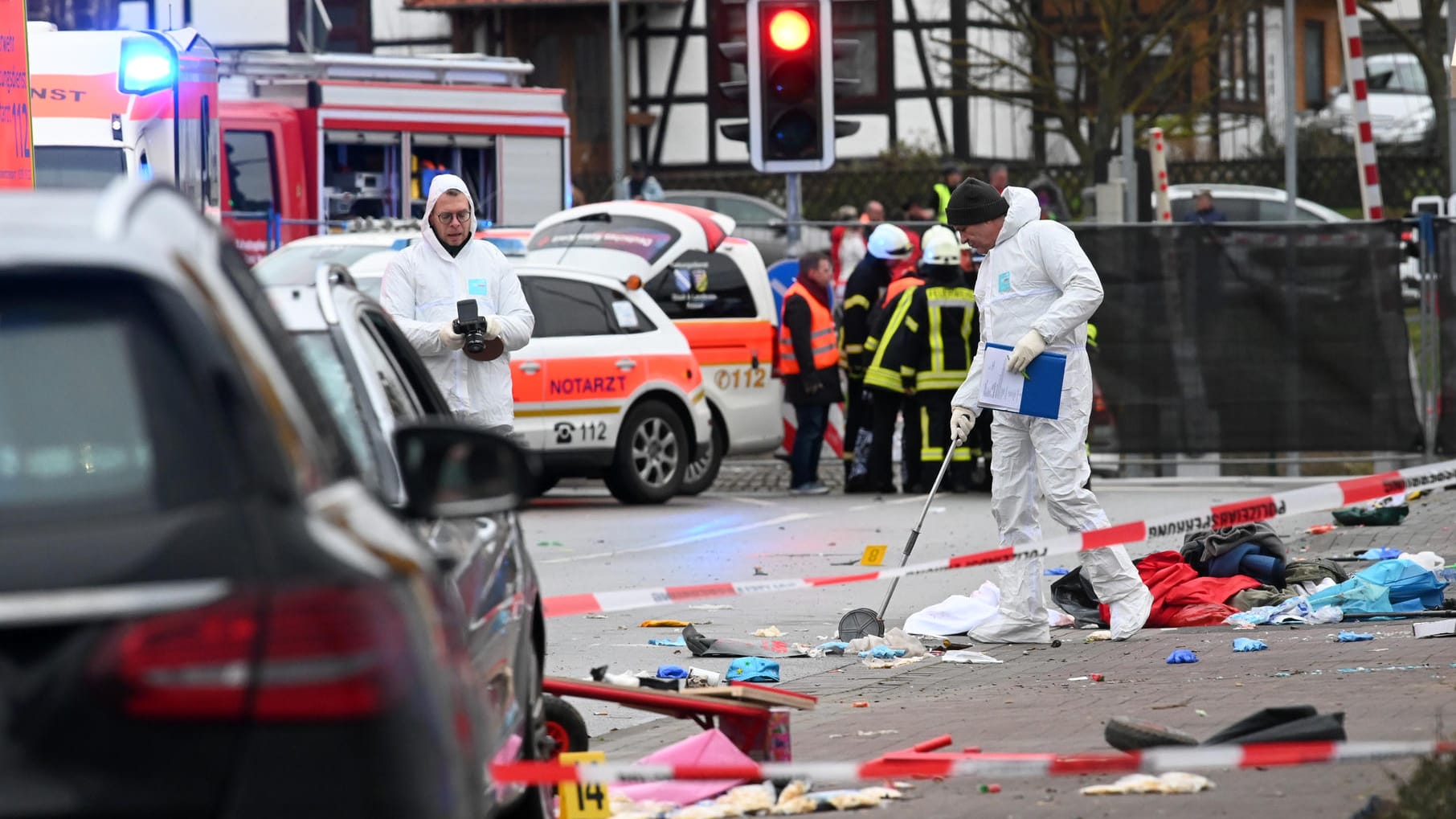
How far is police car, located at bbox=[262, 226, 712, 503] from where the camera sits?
16031 mm

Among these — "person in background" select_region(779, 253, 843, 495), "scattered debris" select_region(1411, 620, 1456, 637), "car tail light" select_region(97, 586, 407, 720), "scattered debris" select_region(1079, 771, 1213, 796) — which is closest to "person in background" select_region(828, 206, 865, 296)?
"person in background" select_region(779, 253, 843, 495)

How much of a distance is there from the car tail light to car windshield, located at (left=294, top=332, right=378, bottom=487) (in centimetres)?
197

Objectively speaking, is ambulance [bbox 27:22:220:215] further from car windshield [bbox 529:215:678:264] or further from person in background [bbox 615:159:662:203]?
person in background [bbox 615:159:662:203]

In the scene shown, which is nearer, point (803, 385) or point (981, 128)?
point (803, 385)

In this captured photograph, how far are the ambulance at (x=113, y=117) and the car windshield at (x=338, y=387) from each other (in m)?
10.6

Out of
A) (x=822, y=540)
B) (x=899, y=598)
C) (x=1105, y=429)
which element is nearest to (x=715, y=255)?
(x=1105, y=429)

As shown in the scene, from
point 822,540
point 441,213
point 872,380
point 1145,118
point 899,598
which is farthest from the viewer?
point 1145,118

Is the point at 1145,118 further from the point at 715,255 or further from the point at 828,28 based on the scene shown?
the point at 828,28

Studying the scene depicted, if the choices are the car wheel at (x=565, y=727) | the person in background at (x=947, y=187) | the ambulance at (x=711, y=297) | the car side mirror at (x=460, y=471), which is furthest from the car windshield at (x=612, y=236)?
the car side mirror at (x=460, y=471)

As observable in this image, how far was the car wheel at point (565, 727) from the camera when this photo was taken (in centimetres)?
617

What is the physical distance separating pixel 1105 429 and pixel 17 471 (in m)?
15.4

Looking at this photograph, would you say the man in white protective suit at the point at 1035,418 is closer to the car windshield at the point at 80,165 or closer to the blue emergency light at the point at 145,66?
the blue emergency light at the point at 145,66

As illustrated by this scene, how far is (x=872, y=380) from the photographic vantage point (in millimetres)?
16953

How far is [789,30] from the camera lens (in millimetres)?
14930
